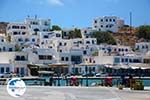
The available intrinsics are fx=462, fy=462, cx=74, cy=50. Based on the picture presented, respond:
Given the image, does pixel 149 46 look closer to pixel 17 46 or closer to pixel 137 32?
pixel 137 32

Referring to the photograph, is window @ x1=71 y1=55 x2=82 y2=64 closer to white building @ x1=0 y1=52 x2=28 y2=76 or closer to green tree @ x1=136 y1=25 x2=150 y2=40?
white building @ x1=0 y1=52 x2=28 y2=76

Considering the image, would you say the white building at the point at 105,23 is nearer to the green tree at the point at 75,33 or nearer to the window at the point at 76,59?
the green tree at the point at 75,33

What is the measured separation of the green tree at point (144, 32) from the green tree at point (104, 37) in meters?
6.20

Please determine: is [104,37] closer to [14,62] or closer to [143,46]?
[143,46]

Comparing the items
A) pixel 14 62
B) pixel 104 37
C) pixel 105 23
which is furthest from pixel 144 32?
pixel 14 62

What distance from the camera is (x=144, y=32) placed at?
2884 inches

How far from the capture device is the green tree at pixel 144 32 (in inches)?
2849

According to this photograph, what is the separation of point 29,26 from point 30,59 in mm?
→ 17628

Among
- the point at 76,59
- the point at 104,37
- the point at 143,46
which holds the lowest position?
the point at 76,59

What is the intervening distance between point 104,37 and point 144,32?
806 cm

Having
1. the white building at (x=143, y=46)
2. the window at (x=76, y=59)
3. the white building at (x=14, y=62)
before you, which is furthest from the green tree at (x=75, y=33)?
the white building at (x=14, y=62)

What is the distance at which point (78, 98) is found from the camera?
1623 centimetres

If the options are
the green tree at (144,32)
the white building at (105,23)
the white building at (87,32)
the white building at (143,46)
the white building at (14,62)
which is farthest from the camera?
the white building at (105,23)

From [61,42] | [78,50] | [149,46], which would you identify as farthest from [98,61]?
[149,46]
